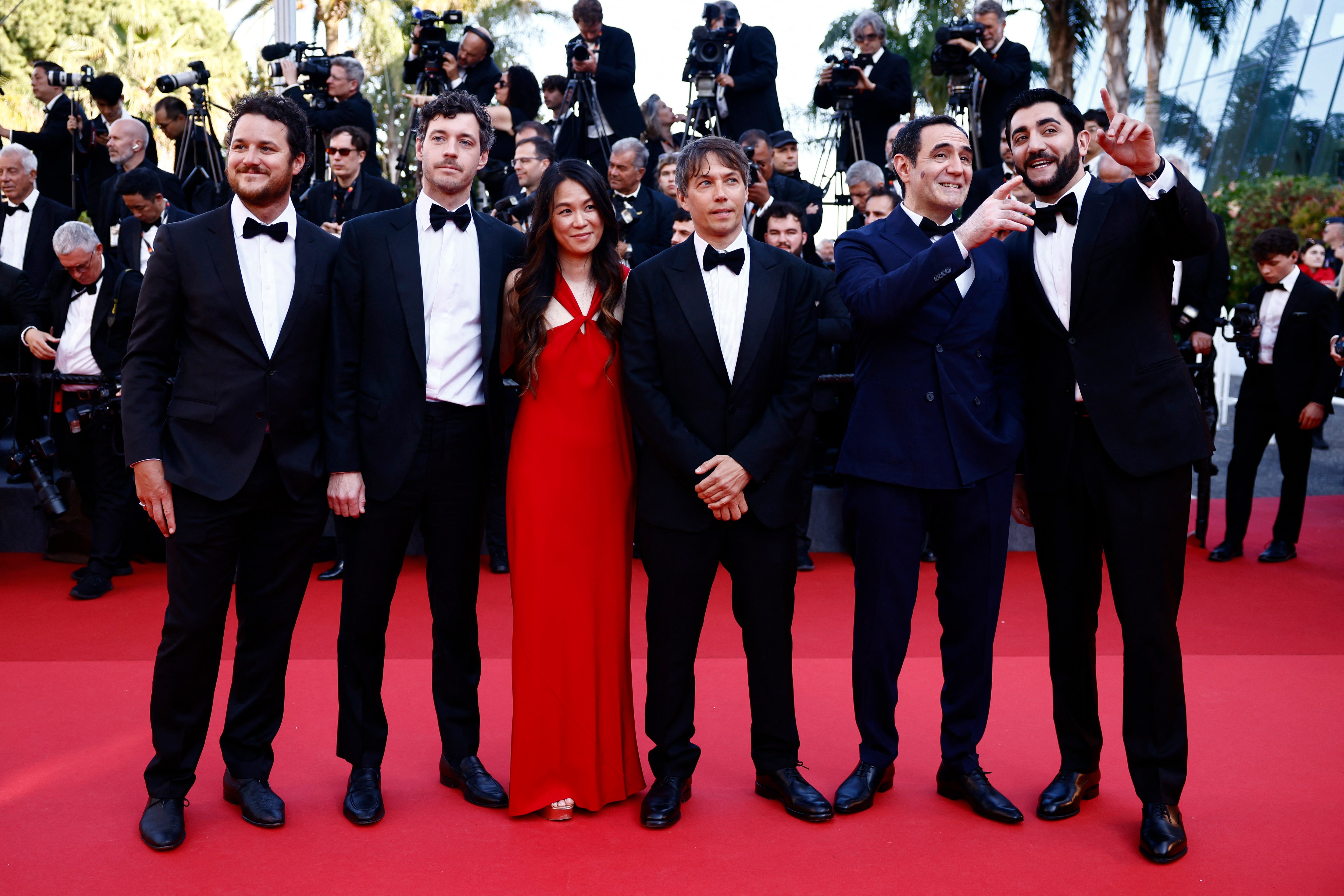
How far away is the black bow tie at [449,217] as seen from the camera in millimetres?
3232

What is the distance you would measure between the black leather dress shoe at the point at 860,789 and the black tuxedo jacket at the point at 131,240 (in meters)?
4.43

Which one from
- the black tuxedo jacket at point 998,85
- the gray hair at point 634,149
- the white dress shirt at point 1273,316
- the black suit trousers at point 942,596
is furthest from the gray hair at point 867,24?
the black suit trousers at point 942,596

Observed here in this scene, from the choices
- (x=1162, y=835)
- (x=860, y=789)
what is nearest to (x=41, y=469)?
(x=860, y=789)

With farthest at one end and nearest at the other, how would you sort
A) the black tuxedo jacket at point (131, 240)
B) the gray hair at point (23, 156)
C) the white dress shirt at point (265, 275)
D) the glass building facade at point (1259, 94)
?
the glass building facade at point (1259, 94) → the gray hair at point (23, 156) → the black tuxedo jacket at point (131, 240) → the white dress shirt at point (265, 275)

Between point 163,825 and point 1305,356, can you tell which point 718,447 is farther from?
point 1305,356

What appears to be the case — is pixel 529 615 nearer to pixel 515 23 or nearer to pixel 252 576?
pixel 252 576

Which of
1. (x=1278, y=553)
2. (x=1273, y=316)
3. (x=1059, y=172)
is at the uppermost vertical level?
(x=1059, y=172)

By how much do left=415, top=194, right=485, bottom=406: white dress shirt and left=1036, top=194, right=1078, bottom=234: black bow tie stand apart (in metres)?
1.54

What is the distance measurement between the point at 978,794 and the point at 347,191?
4856 millimetres

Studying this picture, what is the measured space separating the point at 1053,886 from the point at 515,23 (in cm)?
2301

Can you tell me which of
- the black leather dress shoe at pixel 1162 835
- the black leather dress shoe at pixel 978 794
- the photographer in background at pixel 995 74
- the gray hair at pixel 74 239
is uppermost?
the photographer in background at pixel 995 74

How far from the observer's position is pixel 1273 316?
6750 mm

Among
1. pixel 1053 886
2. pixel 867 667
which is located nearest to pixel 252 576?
pixel 867 667

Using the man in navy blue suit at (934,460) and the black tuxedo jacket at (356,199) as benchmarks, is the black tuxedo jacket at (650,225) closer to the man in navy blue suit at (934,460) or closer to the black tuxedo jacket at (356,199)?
the black tuxedo jacket at (356,199)
